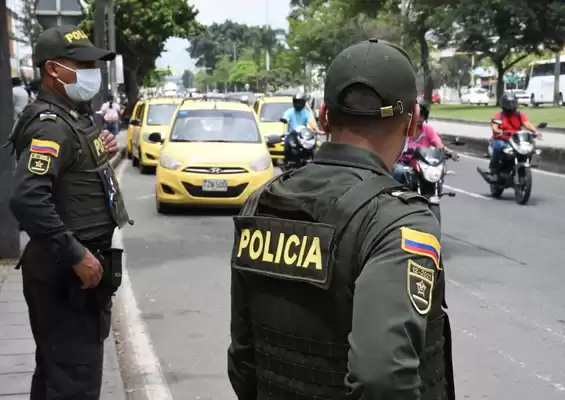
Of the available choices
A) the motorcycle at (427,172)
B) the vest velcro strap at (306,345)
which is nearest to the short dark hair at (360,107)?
the vest velcro strap at (306,345)

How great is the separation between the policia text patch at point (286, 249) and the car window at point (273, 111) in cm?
1901

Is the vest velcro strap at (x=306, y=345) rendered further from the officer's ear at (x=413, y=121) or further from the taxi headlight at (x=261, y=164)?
the taxi headlight at (x=261, y=164)

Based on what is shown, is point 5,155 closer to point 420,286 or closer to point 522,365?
point 522,365

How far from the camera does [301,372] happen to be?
195cm

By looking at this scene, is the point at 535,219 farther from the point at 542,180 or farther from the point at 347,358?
the point at 347,358

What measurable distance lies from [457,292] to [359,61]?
563cm

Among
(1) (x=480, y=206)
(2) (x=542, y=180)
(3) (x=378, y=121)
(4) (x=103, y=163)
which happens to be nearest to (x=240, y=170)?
(1) (x=480, y=206)

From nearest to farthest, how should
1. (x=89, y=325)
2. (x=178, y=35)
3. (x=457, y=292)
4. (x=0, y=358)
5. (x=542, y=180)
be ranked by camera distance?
(x=89, y=325)
(x=0, y=358)
(x=457, y=292)
(x=542, y=180)
(x=178, y=35)

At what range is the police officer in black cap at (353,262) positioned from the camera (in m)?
1.72

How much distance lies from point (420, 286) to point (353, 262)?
0.16 m

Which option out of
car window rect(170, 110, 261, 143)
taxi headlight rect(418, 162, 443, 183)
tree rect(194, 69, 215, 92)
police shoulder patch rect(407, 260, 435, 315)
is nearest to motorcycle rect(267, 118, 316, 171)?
car window rect(170, 110, 261, 143)

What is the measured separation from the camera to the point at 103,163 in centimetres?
357

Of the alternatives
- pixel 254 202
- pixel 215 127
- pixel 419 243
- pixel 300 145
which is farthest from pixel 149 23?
pixel 419 243

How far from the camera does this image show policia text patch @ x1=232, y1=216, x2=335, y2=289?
6.08 ft
